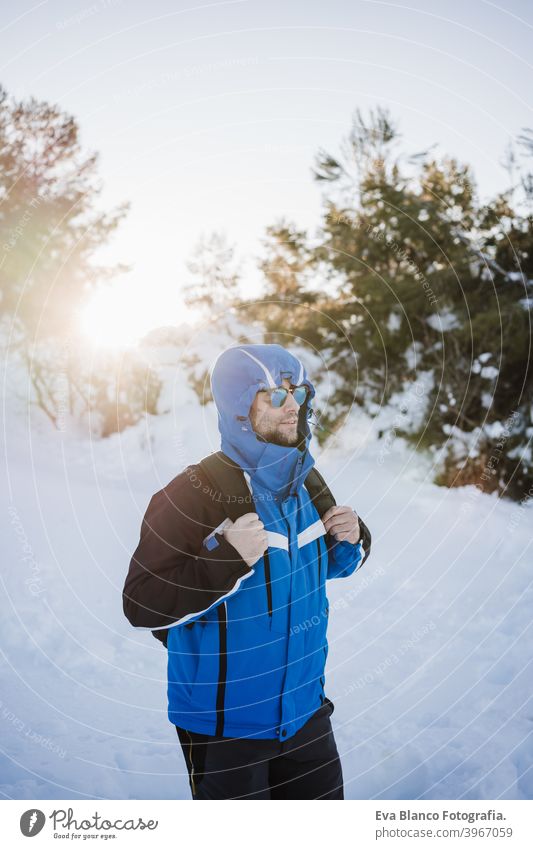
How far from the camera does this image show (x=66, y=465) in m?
9.38

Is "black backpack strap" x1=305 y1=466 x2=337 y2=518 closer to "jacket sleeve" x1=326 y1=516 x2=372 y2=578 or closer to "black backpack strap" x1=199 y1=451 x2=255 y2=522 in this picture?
"jacket sleeve" x1=326 y1=516 x2=372 y2=578

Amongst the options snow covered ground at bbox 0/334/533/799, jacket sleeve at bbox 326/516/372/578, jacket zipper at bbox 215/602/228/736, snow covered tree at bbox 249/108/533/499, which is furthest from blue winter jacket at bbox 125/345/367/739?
snow covered tree at bbox 249/108/533/499

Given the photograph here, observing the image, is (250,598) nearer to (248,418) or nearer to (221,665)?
(221,665)

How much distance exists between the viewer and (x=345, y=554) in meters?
2.16

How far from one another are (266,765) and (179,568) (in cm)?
70

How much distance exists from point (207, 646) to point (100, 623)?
327cm

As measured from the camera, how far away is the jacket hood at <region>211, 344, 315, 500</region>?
1913mm

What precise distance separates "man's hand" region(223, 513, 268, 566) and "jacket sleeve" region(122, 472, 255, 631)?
18 millimetres

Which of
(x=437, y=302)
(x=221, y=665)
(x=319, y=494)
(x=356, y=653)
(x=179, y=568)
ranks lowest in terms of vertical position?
(x=356, y=653)

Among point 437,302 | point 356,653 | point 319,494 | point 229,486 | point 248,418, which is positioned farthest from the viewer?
point 437,302

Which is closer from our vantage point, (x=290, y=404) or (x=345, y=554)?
(x=290, y=404)

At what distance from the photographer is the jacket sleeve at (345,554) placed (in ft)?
7.06

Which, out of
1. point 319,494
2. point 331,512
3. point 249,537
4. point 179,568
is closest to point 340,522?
point 331,512

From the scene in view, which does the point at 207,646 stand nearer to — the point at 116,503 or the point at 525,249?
the point at 116,503
